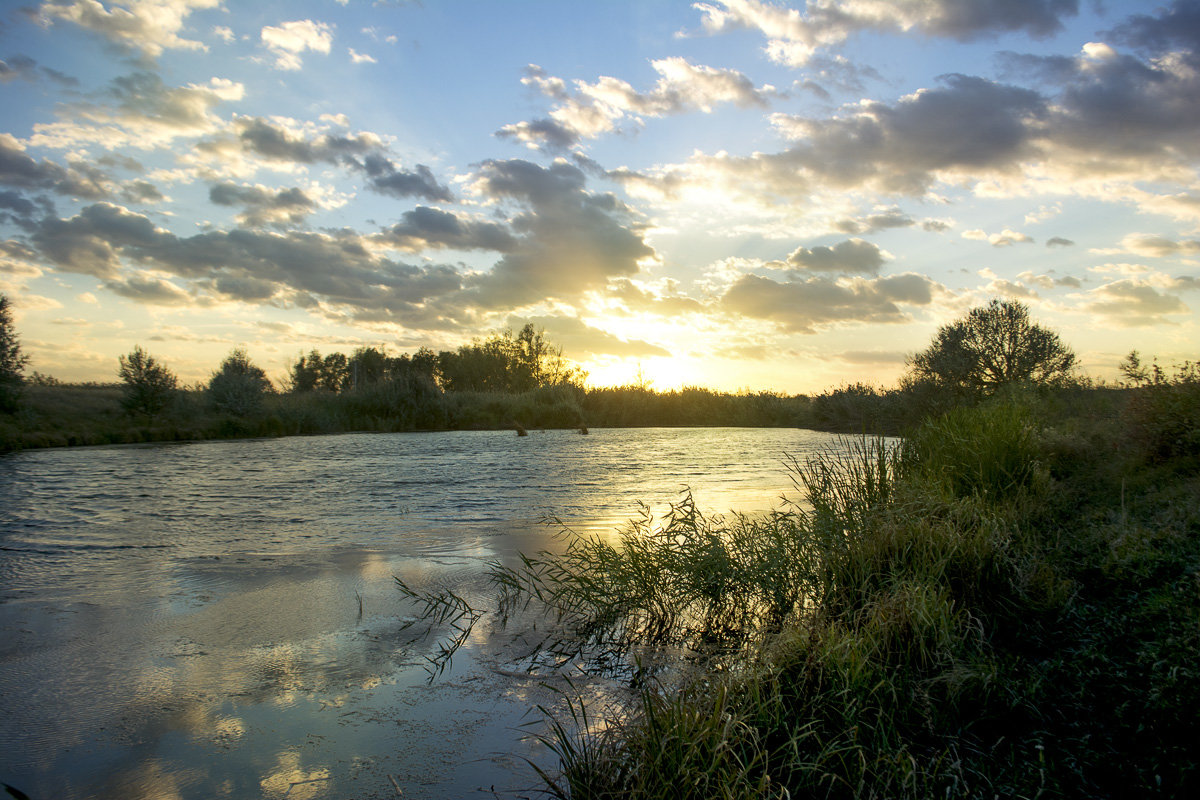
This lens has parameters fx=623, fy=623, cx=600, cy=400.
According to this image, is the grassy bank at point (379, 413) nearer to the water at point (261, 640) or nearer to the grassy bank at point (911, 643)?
the water at point (261, 640)

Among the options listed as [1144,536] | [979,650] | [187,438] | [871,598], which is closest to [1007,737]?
[979,650]

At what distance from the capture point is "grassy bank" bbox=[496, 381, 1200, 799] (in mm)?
2654

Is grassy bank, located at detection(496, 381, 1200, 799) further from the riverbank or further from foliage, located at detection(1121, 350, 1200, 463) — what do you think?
the riverbank

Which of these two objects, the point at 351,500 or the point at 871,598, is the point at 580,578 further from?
the point at 351,500

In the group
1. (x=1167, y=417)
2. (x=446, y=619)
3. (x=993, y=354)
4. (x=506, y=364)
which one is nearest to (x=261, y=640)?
(x=446, y=619)

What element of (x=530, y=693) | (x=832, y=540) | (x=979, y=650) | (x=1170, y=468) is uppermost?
(x=1170, y=468)

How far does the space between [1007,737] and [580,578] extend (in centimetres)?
284

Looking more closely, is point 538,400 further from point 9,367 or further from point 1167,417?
point 1167,417

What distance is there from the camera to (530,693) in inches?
146

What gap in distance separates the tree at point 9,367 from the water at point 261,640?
15.3 m

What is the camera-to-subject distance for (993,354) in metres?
21.2

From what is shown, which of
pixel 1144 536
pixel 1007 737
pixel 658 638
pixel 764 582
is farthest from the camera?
pixel 1144 536

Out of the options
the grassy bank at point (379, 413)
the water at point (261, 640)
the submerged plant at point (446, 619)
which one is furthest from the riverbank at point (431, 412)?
the submerged plant at point (446, 619)

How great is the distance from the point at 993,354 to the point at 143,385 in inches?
1320
